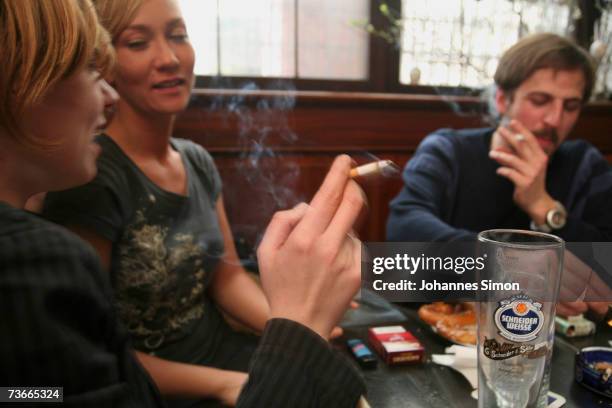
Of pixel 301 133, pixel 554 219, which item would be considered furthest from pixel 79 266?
pixel 301 133

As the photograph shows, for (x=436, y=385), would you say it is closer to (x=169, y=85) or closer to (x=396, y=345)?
(x=396, y=345)

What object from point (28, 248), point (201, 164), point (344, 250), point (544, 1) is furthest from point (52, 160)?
point (544, 1)

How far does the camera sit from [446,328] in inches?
29.4

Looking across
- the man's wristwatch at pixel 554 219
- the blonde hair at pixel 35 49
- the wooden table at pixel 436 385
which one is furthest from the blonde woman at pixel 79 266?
the man's wristwatch at pixel 554 219

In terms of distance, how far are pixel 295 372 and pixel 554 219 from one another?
749 millimetres

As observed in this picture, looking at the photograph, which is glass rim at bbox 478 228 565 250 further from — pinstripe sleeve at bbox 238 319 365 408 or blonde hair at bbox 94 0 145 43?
blonde hair at bbox 94 0 145 43

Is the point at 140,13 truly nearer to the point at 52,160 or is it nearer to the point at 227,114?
the point at 52,160

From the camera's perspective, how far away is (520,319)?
480 millimetres

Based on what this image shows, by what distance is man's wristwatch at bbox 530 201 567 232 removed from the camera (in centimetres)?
95

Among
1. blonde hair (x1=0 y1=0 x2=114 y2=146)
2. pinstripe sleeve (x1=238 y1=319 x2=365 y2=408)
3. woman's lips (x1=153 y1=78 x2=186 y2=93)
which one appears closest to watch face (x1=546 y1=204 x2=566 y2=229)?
pinstripe sleeve (x1=238 y1=319 x2=365 y2=408)

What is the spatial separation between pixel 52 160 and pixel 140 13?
246mm

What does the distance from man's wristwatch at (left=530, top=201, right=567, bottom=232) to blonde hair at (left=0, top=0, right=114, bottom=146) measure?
2.93 feet

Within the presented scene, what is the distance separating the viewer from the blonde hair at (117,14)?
60 centimetres

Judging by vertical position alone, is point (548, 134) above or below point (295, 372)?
above
